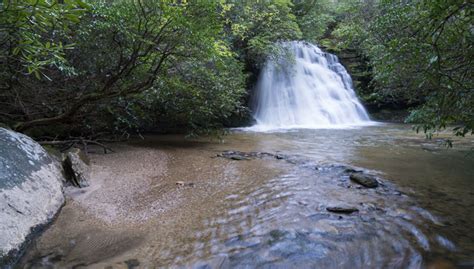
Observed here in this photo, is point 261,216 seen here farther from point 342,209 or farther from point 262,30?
point 262,30

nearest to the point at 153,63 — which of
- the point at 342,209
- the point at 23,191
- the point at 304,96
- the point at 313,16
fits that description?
the point at 23,191

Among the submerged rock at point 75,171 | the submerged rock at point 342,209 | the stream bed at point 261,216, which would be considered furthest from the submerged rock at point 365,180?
the submerged rock at point 75,171

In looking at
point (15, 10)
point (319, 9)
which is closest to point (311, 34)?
point (319, 9)

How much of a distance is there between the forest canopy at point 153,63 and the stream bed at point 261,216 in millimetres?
1111

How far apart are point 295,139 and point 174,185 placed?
5.54 m

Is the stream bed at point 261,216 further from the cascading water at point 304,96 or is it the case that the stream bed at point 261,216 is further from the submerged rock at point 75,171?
the cascading water at point 304,96

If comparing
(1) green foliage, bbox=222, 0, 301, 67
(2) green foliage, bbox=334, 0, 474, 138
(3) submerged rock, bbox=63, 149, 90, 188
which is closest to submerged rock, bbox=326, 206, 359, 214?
(2) green foliage, bbox=334, 0, 474, 138

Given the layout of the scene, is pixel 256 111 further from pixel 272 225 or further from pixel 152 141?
pixel 272 225

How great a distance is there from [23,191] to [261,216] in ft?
8.01

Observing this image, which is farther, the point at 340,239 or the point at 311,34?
the point at 311,34

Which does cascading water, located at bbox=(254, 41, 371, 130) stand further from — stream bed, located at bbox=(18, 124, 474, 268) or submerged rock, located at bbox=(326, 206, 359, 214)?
submerged rock, located at bbox=(326, 206, 359, 214)

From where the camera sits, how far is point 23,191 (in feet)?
9.46

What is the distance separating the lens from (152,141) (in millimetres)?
8492

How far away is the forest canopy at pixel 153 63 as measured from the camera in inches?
102
